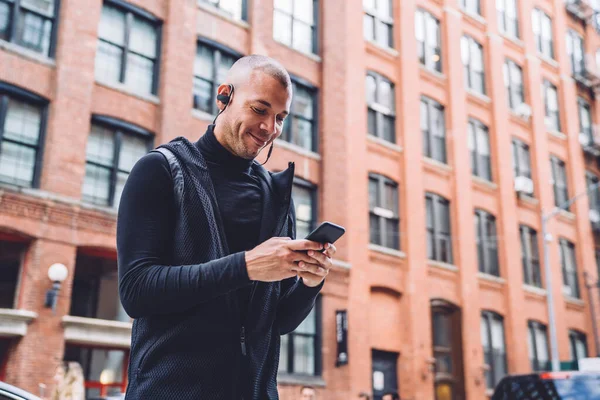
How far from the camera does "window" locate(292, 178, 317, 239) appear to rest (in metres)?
20.7

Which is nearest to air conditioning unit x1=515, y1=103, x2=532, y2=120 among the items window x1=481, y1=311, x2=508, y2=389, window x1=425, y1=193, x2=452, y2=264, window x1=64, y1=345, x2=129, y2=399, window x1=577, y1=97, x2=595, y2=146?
window x1=577, y1=97, x2=595, y2=146

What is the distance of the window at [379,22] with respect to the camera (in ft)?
80.0

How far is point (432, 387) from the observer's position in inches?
862

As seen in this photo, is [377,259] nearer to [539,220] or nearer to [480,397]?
[480,397]

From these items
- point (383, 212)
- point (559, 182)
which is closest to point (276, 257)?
point (383, 212)

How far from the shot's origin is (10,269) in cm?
1488

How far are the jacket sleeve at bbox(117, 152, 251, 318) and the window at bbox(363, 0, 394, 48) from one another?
22.7 meters

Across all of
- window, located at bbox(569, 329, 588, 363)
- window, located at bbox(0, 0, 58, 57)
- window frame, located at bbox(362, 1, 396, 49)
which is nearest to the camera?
window, located at bbox(0, 0, 58, 57)

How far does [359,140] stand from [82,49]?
30.7ft

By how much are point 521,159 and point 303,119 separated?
12087 mm

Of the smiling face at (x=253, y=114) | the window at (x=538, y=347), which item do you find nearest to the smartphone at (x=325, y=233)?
the smiling face at (x=253, y=114)

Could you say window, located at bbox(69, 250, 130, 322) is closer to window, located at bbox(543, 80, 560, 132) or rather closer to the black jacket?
the black jacket

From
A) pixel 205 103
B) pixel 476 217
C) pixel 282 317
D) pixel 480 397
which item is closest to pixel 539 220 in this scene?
pixel 476 217

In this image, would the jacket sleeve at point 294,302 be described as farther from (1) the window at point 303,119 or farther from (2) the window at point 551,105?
(2) the window at point 551,105
